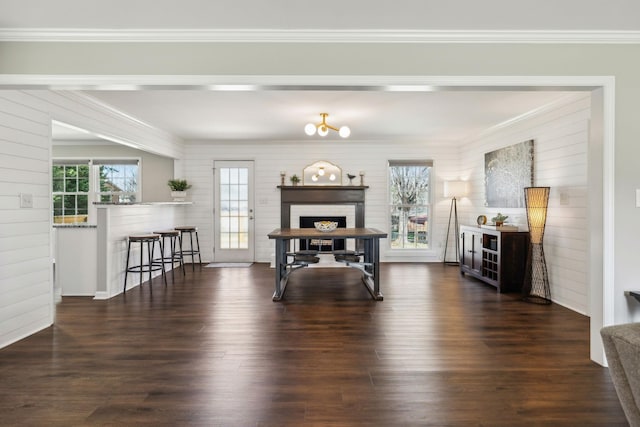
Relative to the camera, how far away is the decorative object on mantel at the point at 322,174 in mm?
7664

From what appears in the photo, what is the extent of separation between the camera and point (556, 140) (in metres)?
4.70

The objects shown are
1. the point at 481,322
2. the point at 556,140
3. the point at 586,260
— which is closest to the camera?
the point at 481,322

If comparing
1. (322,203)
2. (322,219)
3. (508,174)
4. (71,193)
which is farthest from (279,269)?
(71,193)

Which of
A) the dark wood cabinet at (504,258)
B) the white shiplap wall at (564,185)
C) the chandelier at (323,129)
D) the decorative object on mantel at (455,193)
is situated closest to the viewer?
the white shiplap wall at (564,185)

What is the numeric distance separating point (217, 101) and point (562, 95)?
4076mm

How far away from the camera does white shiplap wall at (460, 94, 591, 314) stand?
4227 millimetres

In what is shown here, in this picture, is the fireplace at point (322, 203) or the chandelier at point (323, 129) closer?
the chandelier at point (323, 129)

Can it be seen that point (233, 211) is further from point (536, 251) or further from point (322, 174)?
point (536, 251)
